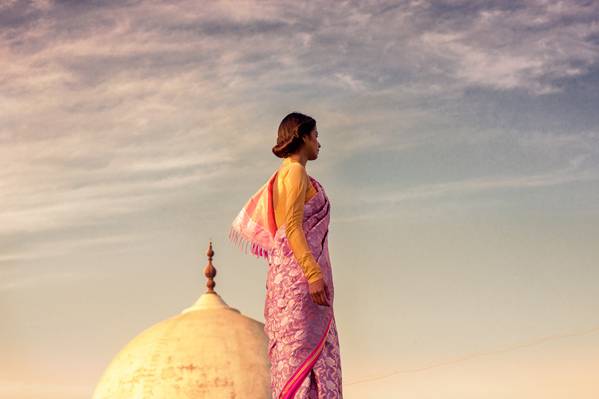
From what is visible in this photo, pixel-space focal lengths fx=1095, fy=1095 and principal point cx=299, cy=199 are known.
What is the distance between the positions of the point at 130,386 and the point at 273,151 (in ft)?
46.1

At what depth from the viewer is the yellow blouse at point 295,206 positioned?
5.47 meters

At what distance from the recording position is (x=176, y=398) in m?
18.4

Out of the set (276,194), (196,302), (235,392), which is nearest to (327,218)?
(276,194)

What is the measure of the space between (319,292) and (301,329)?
23cm

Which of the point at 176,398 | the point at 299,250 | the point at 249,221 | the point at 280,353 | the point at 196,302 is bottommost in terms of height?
the point at 280,353

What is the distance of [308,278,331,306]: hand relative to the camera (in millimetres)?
5422

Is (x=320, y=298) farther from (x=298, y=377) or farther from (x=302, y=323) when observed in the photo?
(x=298, y=377)

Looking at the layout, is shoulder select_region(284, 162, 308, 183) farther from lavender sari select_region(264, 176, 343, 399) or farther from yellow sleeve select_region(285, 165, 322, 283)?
lavender sari select_region(264, 176, 343, 399)

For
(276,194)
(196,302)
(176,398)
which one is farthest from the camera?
(196,302)

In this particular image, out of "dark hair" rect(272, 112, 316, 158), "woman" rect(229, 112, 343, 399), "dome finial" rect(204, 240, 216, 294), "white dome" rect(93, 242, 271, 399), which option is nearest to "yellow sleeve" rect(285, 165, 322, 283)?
"woman" rect(229, 112, 343, 399)

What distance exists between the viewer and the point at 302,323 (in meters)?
5.51

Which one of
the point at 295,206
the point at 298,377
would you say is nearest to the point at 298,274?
the point at 295,206

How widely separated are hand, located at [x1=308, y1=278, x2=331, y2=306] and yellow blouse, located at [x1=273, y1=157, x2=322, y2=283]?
0.08 ft

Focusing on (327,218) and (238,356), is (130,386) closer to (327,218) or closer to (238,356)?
(238,356)
